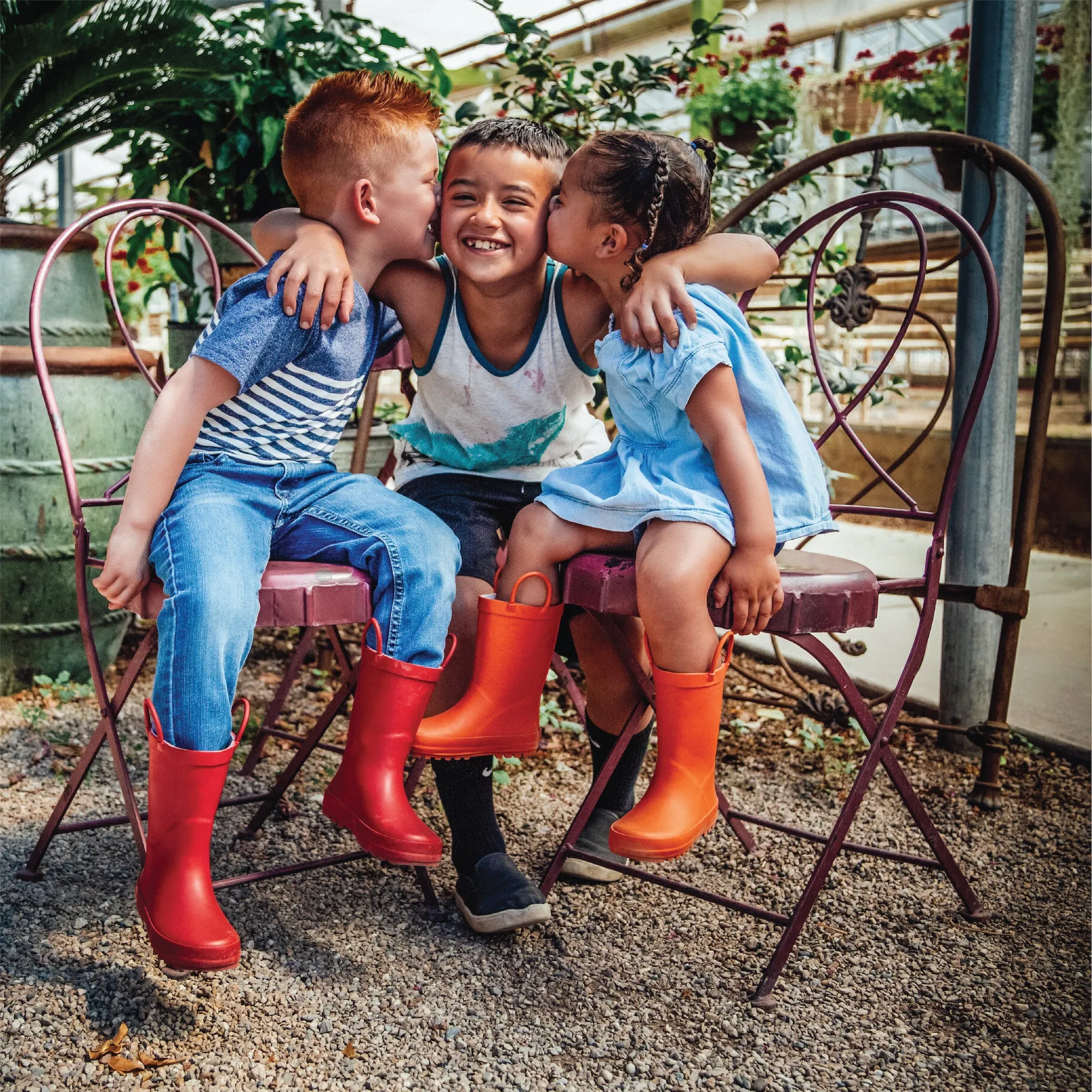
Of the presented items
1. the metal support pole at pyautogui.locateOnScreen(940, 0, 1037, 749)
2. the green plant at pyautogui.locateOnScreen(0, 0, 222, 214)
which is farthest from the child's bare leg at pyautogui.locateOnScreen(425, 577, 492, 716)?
the green plant at pyautogui.locateOnScreen(0, 0, 222, 214)

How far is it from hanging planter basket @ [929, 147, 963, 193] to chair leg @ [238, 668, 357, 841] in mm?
3054

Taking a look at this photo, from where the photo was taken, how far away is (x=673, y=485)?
1.53 metres

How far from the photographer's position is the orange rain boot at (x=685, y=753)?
1452 millimetres

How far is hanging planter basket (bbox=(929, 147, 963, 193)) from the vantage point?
12.5 feet

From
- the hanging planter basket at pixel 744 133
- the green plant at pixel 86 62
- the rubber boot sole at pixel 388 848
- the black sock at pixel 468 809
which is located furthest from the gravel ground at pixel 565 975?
the hanging planter basket at pixel 744 133

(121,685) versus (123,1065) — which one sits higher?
(121,685)

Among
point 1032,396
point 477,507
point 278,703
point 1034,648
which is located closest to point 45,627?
point 278,703

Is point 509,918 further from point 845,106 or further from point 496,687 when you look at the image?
point 845,106

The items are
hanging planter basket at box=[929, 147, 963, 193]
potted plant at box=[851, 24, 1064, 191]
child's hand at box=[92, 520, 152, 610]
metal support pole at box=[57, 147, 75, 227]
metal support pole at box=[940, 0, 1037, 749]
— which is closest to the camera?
child's hand at box=[92, 520, 152, 610]

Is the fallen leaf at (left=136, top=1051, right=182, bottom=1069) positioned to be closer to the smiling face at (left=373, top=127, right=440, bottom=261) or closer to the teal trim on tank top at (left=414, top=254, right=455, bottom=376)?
the teal trim on tank top at (left=414, top=254, right=455, bottom=376)

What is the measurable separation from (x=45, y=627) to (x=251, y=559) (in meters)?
1.68

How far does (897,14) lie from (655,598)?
15.3 feet

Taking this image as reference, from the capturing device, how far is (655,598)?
4.79ft

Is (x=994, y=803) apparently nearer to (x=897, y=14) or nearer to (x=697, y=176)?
(x=697, y=176)
